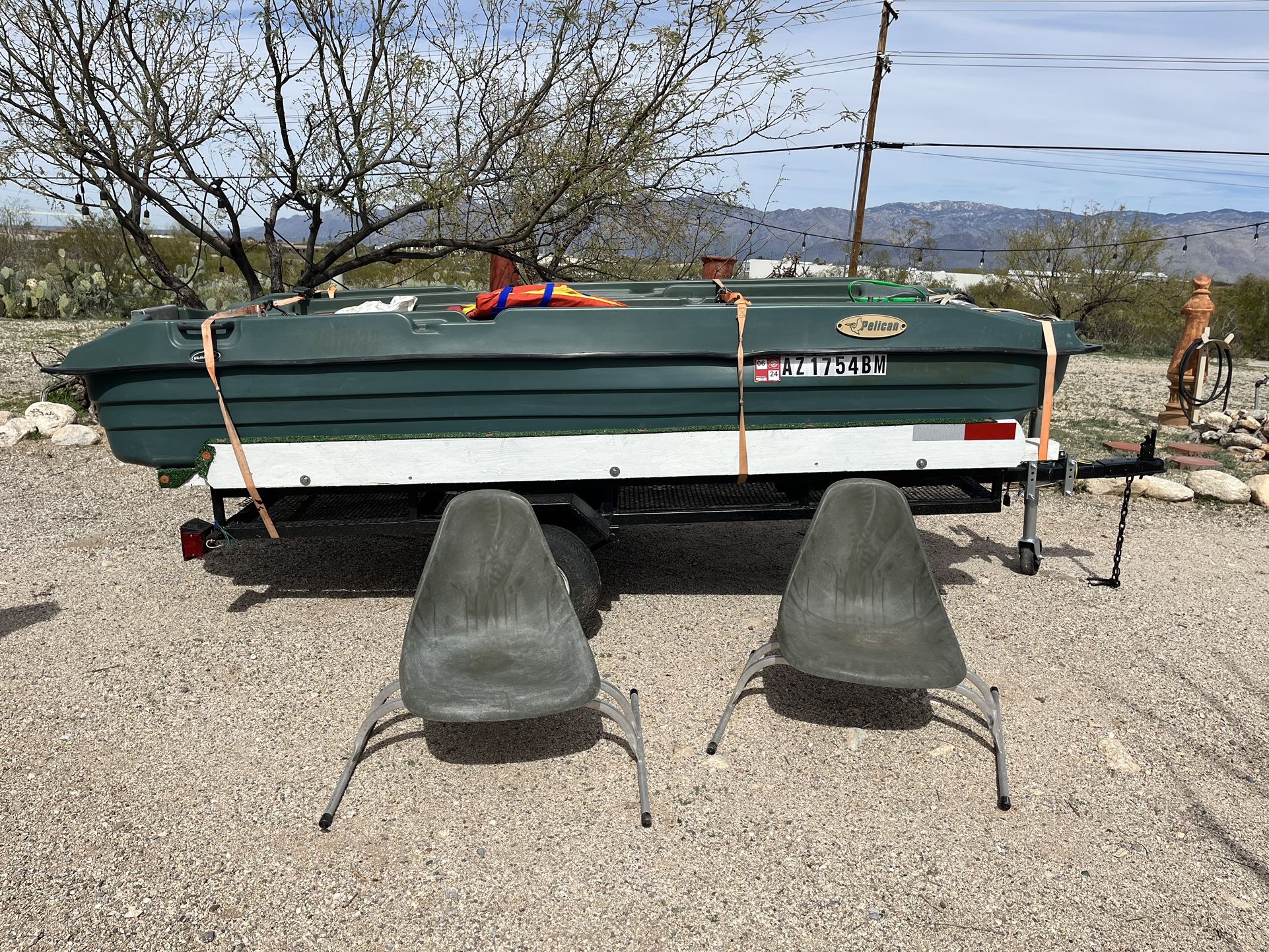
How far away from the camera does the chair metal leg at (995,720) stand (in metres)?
2.93

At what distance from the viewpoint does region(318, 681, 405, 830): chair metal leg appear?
2.81m

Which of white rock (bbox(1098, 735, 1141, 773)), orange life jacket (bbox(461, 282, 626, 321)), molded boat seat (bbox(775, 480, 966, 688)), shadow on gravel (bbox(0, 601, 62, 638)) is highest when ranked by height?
orange life jacket (bbox(461, 282, 626, 321))

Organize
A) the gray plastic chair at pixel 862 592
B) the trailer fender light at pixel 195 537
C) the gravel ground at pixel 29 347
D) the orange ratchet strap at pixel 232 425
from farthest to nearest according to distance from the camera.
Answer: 1. the gravel ground at pixel 29 347
2. the trailer fender light at pixel 195 537
3. the orange ratchet strap at pixel 232 425
4. the gray plastic chair at pixel 862 592

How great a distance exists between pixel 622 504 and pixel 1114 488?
13.9 ft

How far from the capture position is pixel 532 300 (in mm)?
3895

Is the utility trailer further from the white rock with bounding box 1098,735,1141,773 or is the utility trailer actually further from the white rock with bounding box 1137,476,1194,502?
the white rock with bounding box 1137,476,1194,502

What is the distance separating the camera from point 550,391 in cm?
374

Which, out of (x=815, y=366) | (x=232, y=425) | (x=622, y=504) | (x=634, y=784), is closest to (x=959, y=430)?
(x=815, y=366)

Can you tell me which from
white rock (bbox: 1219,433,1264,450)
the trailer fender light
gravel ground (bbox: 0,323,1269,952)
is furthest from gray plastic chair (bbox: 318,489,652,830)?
white rock (bbox: 1219,433,1264,450)

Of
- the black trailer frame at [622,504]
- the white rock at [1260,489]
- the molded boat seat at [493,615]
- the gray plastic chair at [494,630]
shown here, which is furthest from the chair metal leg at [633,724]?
the white rock at [1260,489]

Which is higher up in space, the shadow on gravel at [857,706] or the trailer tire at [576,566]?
the trailer tire at [576,566]

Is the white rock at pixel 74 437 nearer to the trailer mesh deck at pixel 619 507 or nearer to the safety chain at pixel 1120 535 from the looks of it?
the trailer mesh deck at pixel 619 507

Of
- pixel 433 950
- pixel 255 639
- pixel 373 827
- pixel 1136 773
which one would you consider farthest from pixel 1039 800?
pixel 255 639

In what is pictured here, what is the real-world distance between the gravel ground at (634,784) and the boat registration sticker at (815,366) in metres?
1.22
